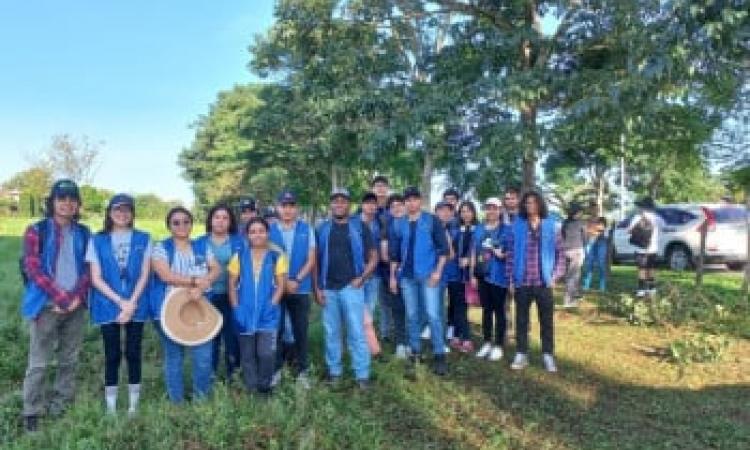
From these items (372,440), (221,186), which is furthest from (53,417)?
(221,186)

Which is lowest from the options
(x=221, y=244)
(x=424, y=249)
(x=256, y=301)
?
(x=256, y=301)

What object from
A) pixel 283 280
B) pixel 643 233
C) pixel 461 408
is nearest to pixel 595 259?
pixel 643 233

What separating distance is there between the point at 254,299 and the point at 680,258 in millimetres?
13663

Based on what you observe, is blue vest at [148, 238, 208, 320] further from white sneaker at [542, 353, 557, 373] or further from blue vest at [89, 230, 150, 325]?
white sneaker at [542, 353, 557, 373]

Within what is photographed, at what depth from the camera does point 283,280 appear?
19.8 ft

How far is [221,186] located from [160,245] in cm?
4345

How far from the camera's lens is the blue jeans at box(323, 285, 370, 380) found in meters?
6.43

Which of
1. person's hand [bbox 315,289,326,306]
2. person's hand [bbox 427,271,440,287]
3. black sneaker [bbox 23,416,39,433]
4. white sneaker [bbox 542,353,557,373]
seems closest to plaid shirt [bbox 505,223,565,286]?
white sneaker [bbox 542,353,557,373]

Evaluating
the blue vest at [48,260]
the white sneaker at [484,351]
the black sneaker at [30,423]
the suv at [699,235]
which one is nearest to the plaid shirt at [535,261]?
the white sneaker at [484,351]

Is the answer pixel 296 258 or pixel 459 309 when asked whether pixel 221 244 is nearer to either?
pixel 296 258

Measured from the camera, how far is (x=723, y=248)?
54.8ft

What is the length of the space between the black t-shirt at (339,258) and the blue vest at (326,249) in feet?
0.10

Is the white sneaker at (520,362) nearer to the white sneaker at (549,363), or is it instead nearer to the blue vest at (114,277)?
the white sneaker at (549,363)

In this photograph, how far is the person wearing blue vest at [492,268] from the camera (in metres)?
7.60
